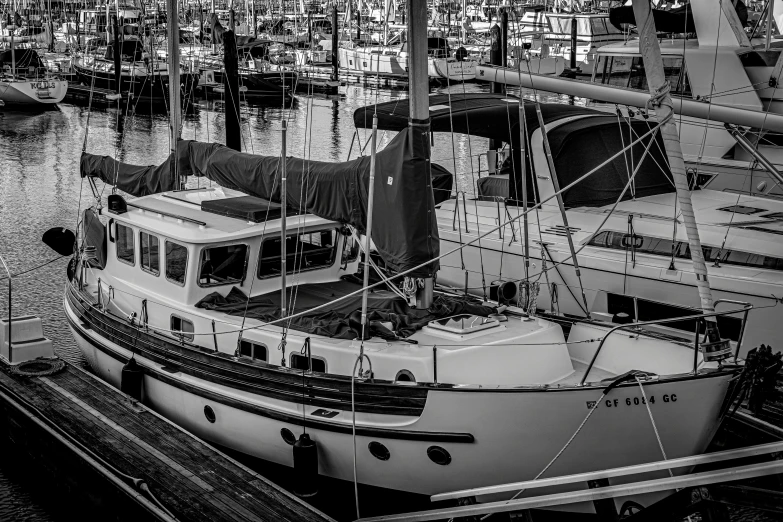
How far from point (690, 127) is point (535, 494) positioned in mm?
15485

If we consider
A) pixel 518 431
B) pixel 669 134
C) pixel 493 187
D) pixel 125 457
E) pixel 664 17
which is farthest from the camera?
pixel 664 17

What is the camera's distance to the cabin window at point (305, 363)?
12180 mm

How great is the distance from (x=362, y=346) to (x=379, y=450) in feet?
4.17

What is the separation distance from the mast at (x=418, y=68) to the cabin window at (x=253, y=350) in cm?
333

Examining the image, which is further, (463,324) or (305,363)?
(305,363)

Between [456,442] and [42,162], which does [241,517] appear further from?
[42,162]

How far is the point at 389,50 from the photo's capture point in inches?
2453

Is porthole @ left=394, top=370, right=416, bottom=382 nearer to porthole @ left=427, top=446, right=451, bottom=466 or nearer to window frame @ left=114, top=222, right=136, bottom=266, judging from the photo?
porthole @ left=427, top=446, right=451, bottom=466

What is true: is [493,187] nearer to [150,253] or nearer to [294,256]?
[294,256]

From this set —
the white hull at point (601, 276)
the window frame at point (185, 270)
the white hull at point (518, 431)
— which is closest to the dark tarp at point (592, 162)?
the white hull at point (601, 276)

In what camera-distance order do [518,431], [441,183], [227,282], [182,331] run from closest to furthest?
1. [518,431]
2. [182,331]
3. [227,282]
4. [441,183]

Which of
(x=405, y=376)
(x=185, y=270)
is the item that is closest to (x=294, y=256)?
(x=185, y=270)

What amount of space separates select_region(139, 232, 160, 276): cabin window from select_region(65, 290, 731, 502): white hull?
3.12m

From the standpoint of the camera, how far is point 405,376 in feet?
38.1
